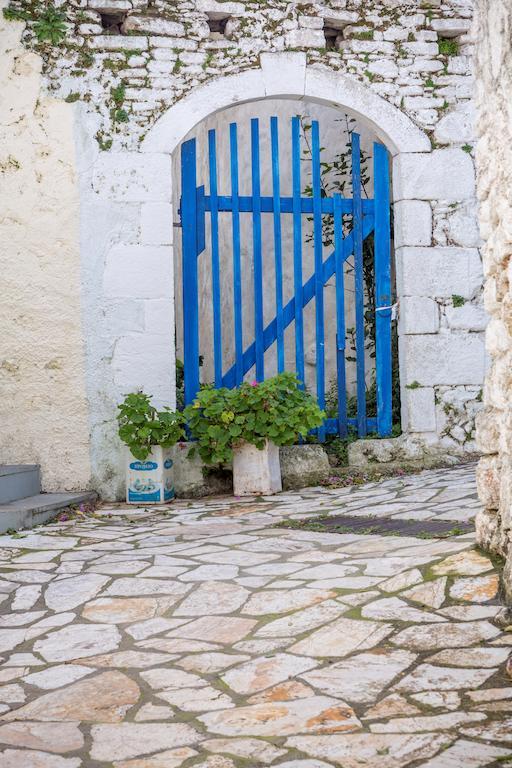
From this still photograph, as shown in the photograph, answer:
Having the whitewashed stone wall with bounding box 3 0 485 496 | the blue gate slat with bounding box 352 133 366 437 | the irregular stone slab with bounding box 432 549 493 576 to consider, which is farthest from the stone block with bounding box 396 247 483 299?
the irregular stone slab with bounding box 432 549 493 576

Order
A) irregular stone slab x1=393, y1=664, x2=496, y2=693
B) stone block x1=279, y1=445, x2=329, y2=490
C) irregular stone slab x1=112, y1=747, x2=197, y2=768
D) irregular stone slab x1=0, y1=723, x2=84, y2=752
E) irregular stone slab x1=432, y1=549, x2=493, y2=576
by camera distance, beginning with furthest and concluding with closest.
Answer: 1. stone block x1=279, y1=445, x2=329, y2=490
2. irregular stone slab x1=432, y1=549, x2=493, y2=576
3. irregular stone slab x1=393, y1=664, x2=496, y2=693
4. irregular stone slab x1=0, y1=723, x2=84, y2=752
5. irregular stone slab x1=112, y1=747, x2=197, y2=768

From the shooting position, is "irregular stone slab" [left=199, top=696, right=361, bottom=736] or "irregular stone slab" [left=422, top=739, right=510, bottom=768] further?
"irregular stone slab" [left=199, top=696, right=361, bottom=736]

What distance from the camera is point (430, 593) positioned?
313 cm

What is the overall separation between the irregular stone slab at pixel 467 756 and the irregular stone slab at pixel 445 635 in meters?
0.65

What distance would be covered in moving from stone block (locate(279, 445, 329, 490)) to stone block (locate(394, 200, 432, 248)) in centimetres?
164

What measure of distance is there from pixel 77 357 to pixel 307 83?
98.4 inches

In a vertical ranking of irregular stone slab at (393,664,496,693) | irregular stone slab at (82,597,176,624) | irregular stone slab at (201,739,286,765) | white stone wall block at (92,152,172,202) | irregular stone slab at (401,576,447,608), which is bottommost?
irregular stone slab at (201,739,286,765)

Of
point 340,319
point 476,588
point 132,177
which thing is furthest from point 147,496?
point 476,588

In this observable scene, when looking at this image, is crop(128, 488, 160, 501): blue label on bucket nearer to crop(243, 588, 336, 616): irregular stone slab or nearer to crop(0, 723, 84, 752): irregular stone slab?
crop(243, 588, 336, 616): irregular stone slab

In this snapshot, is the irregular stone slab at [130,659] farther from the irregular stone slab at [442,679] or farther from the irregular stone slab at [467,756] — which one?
the irregular stone slab at [467,756]

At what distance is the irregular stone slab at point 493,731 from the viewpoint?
6.93ft

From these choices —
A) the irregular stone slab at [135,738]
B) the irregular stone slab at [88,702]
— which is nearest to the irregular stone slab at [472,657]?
the irregular stone slab at [135,738]

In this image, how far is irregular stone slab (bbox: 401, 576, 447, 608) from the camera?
121 inches

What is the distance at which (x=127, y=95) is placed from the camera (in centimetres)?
608
